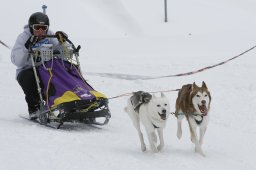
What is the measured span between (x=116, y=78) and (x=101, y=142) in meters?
5.07

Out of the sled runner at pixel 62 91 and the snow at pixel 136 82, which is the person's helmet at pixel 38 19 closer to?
the sled runner at pixel 62 91

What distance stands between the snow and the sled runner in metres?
0.21

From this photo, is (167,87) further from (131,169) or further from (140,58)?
(131,169)

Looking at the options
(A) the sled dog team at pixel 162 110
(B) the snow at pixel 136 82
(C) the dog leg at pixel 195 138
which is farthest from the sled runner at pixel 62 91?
(C) the dog leg at pixel 195 138

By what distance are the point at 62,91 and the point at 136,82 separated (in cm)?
397

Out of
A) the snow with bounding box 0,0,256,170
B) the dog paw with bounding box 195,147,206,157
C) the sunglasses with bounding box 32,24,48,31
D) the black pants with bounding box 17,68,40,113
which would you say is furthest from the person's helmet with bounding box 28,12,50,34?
the dog paw with bounding box 195,147,206,157

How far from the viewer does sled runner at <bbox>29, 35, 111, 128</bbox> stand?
246 inches

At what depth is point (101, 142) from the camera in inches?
229

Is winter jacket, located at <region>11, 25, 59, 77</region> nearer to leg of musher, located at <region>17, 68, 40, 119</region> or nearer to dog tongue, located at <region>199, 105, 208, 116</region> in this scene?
leg of musher, located at <region>17, 68, 40, 119</region>

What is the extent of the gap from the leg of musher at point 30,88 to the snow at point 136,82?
0.25 meters

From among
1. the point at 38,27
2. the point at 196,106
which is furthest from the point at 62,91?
the point at 196,106

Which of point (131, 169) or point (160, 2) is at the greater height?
point (160, 2)

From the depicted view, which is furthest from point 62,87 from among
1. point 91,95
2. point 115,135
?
point 115,135

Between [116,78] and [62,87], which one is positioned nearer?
[62,87]
